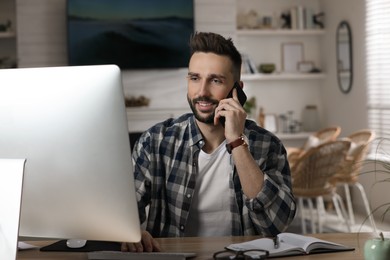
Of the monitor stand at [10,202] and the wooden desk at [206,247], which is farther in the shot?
the wooden desk at [206,247]

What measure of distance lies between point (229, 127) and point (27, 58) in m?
5.23

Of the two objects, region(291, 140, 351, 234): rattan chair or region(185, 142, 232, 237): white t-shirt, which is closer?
region(185, 142, 232, 237): white t-shirt

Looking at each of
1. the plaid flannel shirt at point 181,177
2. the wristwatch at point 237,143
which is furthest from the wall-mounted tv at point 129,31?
the wristwatch at point 237,143

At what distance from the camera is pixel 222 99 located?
2.36 m

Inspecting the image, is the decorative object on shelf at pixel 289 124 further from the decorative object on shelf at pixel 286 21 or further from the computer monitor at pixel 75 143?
the computer monitor at pixel 75 143

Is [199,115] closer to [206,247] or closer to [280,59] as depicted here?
[206,247]

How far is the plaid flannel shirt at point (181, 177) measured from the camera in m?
2.29

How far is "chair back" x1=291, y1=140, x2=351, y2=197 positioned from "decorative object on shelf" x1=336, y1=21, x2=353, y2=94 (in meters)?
2.13

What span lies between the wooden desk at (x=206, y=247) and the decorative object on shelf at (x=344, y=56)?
17.4ft

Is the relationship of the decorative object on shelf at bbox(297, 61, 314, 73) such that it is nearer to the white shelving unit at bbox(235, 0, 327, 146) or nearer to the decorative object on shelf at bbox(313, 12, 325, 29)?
the white shelving unit at bbox(235, 0, 327, 146)

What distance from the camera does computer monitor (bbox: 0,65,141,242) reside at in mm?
1538

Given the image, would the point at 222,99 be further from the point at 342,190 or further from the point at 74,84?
the point at 342,190

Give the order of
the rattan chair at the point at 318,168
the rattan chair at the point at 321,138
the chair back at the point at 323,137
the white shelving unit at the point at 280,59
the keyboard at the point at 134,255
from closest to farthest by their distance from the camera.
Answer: the keyboard at the point at 134,255 → the rattan chair at the point at 318,168 → the rattan chair at the point at 321,138 → the chair back at the point at 323,137 → the white shelving unit at the point at 280,59

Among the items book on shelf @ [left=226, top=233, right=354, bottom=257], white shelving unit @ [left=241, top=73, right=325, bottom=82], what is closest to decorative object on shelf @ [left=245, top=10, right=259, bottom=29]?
white shelving unit @ [left=241, top=73, right=325, bottom=82]
